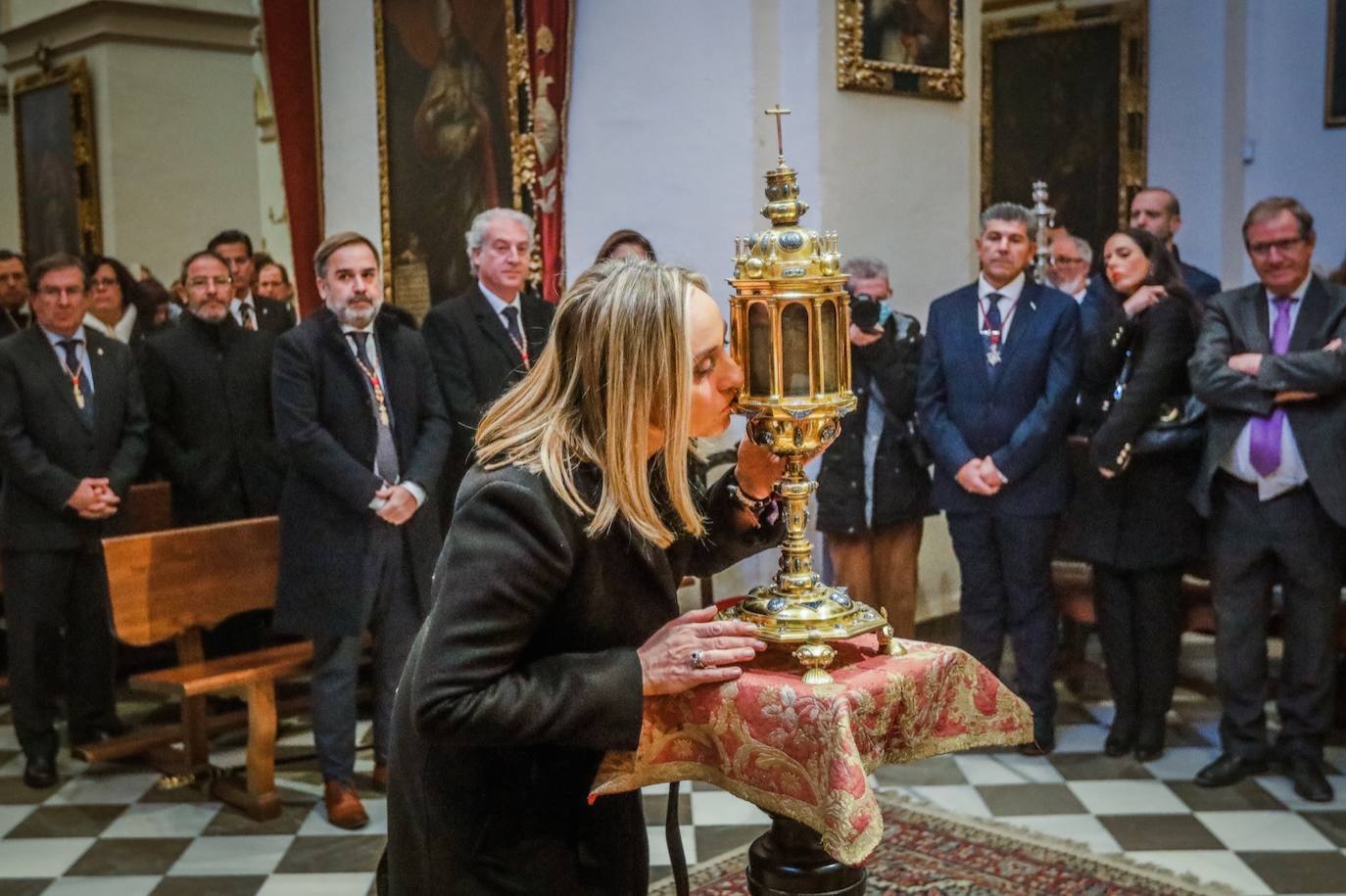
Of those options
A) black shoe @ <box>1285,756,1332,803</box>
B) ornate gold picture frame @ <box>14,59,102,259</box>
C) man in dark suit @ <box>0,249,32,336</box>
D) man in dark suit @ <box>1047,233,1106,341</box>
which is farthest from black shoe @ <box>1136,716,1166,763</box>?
ornate gold picture frame @ <box>14,59,102,259</box>

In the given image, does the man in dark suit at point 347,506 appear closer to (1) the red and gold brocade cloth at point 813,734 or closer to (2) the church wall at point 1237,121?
(1) the red and gold brocade cloth at point 813,734

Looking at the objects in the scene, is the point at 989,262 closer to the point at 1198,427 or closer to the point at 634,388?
the point at 1198,427

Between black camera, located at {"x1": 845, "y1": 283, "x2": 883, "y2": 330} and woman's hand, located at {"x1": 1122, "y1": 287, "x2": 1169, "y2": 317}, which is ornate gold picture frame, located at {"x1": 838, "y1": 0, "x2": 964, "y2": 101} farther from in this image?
woman's hand, located at {"x1": 1122, "y1": 287, "x2": 1169, "y2": 317}

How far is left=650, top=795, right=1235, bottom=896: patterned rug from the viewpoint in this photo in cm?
398

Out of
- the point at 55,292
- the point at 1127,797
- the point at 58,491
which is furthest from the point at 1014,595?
the point at 55,292

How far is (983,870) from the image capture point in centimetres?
414

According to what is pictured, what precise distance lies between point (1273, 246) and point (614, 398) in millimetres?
3468

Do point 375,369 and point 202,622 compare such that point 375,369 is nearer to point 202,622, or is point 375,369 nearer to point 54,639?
point 202,622

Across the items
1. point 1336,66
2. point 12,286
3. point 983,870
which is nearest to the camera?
point 983,870

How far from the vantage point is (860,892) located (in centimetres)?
223

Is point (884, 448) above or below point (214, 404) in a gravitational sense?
below

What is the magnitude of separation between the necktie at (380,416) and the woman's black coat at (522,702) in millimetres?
2738

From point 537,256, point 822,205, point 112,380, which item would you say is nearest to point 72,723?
point 112,380

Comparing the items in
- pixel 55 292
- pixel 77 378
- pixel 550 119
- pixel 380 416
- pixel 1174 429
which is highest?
pixel 550 119
